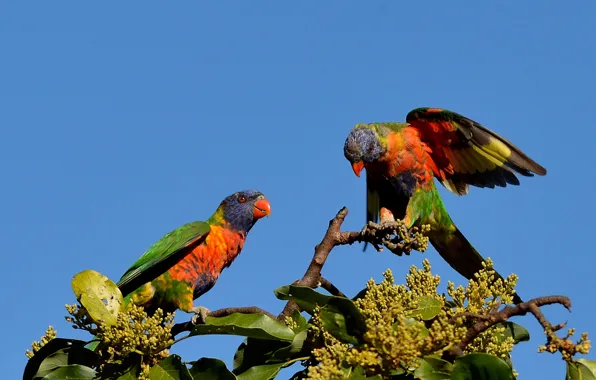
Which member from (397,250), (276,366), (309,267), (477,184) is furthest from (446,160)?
(276,366)

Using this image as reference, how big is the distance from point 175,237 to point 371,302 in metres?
3.29

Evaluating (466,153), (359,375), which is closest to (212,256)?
(466,153)

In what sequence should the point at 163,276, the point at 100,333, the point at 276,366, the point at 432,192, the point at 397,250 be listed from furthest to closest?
the point at 432,192, the point at 163,276, the point at 397,250, the point at 100,333, the point at 276,366

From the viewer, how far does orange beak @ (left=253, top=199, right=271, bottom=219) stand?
659cm

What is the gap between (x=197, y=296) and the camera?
575cm

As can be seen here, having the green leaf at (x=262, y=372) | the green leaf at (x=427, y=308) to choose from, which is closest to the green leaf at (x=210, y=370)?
the green leaf at (x=262, y=372)

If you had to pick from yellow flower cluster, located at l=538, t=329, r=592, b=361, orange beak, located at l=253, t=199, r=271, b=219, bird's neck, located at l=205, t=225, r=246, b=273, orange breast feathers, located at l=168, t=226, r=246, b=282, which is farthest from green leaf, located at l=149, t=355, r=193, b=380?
orange beak, located at l=253, t=199, r=271, b=219

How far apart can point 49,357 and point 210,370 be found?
0.96 metres

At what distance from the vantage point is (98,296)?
316cm

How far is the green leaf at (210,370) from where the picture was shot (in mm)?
2635

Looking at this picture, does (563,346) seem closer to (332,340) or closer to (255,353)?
(332,340)

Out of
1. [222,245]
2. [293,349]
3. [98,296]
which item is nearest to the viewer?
[293,349]

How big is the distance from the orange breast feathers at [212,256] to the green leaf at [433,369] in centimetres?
348

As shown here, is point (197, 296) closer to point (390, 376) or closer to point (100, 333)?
point (100, 333)
